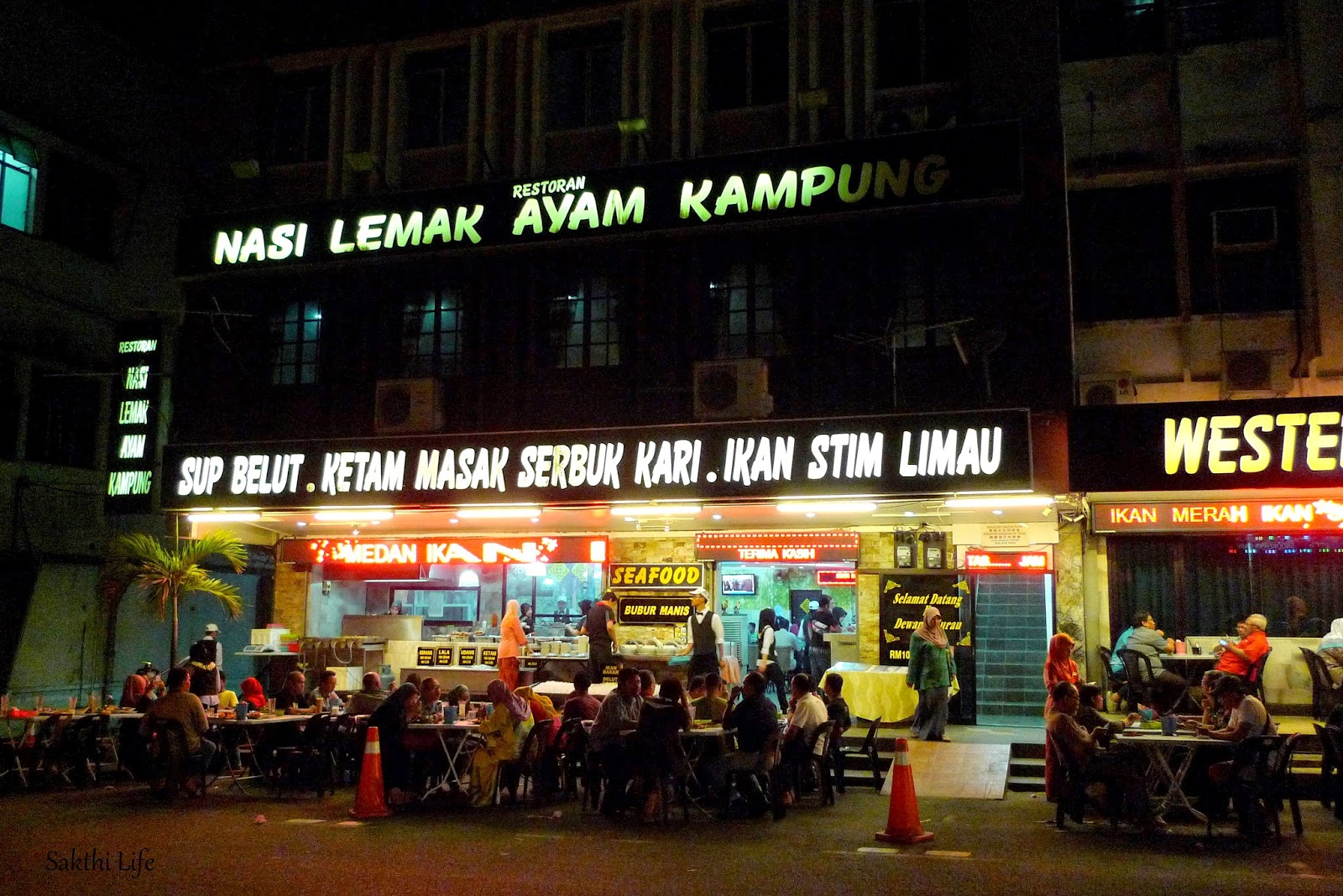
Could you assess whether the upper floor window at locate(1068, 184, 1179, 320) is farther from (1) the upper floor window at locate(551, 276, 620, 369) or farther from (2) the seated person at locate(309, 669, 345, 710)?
(2) the seated person at locate(309, 669, 345, 710)

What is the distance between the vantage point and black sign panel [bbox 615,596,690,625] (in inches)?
755

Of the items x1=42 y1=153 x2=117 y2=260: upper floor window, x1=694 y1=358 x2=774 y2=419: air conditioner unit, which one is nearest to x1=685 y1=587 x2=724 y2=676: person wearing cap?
x1=694 y1=358 x2=774 y2=419: air conditioner unit

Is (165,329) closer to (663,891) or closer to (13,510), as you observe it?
(13,510)

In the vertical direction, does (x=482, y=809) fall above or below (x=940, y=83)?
below

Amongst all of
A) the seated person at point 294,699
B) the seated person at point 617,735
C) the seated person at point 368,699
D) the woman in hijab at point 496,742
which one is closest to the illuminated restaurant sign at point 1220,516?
the seated person at point 617,735

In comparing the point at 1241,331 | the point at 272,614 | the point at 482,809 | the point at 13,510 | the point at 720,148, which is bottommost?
the point at 482,809

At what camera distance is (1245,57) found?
50.9 feet

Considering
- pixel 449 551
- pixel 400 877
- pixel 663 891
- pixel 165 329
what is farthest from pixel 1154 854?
pixel 165 329

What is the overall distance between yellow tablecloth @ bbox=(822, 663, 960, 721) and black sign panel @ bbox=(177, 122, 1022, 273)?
6.63 m

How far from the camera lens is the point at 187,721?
1266 centimetres

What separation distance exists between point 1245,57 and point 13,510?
19493 mm

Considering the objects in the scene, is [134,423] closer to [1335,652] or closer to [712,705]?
[712,705]

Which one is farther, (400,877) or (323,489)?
(323,489)

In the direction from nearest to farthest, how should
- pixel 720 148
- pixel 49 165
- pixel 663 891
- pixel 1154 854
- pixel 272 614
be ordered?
pixel 663 891 < pixel 1154 854 < pixel 720 148 < pixel 49 165 < pixel 272 614
